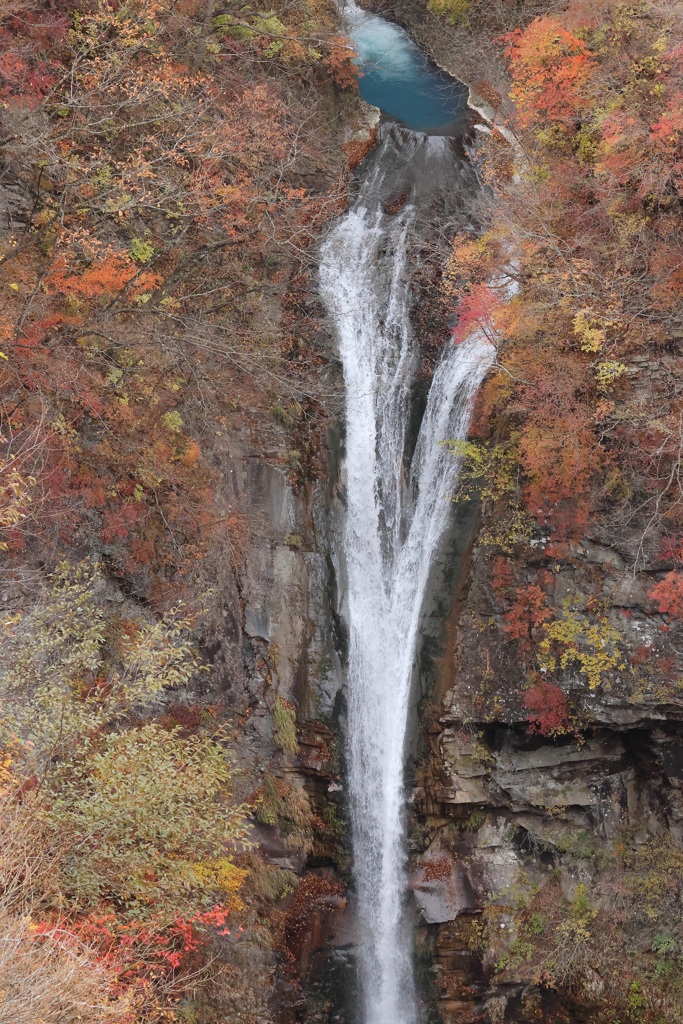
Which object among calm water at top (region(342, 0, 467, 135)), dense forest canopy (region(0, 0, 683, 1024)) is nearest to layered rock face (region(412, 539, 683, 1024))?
dense forest canopy (region(0, 0, 683, 1024))

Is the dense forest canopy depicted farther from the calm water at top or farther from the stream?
the calm water at top

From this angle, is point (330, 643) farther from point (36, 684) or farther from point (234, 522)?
point (36, 684)

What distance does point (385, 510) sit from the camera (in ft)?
45.6

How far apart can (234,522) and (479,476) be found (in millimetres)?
4298

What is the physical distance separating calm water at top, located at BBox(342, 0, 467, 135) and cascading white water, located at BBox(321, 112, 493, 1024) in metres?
2.70

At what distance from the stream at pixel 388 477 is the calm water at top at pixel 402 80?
0.96m

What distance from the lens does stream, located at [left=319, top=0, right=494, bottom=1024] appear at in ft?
40.2

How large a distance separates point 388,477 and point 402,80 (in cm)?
1157

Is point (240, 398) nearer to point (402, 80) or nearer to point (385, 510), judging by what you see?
point (385, 510)

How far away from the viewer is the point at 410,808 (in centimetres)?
1254

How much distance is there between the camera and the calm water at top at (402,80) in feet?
59.9

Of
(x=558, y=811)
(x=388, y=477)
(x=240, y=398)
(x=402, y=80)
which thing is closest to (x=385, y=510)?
(x=388, y=477)

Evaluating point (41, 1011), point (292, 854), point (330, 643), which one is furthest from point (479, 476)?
point (41, 1011)

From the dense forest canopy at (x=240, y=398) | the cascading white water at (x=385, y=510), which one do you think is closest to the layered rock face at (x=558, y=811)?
the dense forest canopy at (x=240, y=398)
